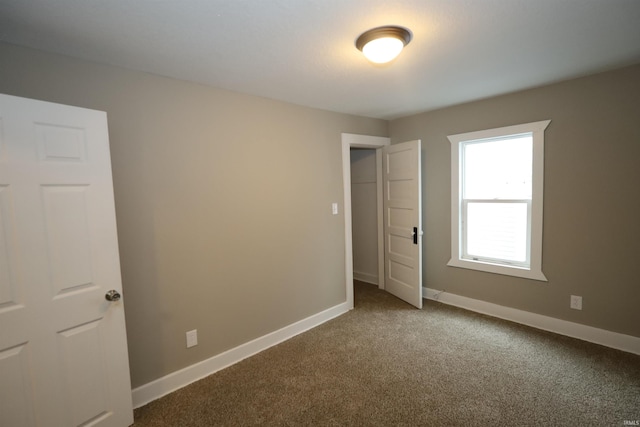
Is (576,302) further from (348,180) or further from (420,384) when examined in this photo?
(348,180)

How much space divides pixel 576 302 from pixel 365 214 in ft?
8.48

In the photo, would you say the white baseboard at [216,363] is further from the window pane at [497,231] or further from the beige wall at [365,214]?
the window pane at [497,231]

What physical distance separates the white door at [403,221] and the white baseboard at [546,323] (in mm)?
408

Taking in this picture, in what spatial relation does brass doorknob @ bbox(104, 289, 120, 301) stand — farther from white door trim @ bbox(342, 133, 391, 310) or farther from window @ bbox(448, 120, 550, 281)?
window @ bbox(448, 120, 550, 281)

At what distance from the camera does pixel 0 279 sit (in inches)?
53.9

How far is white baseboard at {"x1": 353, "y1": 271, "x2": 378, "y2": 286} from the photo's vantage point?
4.45m

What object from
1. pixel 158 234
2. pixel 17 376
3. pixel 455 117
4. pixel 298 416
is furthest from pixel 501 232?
pixel 17 376

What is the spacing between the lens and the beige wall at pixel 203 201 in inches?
76.5

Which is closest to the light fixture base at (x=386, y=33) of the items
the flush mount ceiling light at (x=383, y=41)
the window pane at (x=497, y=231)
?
the flush mount ceiling light at (x=383, y=41)

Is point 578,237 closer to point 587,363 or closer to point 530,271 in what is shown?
point 530,271

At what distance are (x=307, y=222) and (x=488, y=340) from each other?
2.07 meters

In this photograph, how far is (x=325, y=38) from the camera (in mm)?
1701

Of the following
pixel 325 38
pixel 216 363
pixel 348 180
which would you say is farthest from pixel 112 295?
pixel 348 180

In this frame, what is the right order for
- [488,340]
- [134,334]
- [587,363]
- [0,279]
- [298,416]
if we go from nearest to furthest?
[0,279], [298,416], [134,334], [587,363], [488,340]
